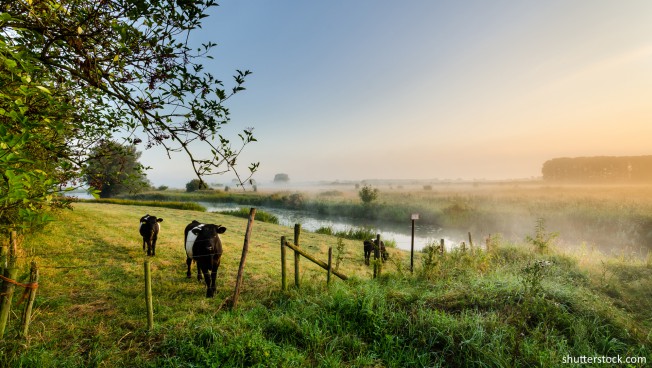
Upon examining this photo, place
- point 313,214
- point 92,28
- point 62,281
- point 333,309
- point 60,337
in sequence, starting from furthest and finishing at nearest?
1. point 313,214
2. point 62,281
3. point 333,309
4. point 60,337
5. point 92,28

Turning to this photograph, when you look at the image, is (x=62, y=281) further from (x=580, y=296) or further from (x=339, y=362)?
(x=580, y=296)

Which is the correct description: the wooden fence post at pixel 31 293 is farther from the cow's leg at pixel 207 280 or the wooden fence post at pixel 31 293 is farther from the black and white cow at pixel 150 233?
the black and white cow at pixel 150 233

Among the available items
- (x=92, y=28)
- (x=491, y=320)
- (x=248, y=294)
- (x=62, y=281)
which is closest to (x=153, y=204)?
(x=62, y=281)

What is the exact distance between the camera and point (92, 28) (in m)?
3.88

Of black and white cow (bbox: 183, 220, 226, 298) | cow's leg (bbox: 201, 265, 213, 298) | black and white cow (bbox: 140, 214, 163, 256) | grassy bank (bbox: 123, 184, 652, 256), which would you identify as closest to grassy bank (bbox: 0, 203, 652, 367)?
cow's leg (bbox: 201, 265, 213, 298)

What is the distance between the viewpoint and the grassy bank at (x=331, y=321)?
399 centimetres

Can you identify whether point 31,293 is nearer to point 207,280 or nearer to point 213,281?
point 207,280

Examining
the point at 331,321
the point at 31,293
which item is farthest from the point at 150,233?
the point at 331,321

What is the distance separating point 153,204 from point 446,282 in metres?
28.5

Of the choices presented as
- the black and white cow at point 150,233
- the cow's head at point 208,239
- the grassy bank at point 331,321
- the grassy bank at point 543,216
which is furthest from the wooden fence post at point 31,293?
the grassy bank at point 543,216

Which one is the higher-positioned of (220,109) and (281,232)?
(220,109)

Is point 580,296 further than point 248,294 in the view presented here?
No

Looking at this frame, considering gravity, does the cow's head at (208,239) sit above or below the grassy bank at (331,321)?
above

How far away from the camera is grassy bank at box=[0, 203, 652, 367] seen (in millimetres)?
3986
